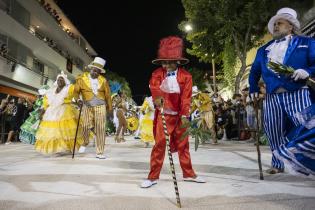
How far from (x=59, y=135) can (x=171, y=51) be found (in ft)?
15.8

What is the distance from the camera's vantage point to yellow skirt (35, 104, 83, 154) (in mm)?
9094

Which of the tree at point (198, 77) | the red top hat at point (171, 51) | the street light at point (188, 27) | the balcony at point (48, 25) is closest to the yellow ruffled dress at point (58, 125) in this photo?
the red top hat at point (171, 51)

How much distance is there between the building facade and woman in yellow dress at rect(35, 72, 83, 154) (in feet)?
52.1

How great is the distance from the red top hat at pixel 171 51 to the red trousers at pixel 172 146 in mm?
766

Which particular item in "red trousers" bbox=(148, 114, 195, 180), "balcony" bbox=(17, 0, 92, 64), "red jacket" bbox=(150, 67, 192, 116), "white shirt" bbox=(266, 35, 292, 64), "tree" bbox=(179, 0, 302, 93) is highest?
"balcony" bbox=(17, 0, 92, 64)

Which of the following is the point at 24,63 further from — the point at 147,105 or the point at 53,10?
the point at 147,105

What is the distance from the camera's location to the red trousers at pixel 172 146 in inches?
200

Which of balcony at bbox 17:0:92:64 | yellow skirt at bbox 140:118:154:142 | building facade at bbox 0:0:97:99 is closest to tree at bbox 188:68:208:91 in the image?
Answer: balcony at bbox 17:0:92:64

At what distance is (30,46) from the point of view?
2991 cm

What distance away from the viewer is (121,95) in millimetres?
16344

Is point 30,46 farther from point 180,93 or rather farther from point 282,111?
point 282,111

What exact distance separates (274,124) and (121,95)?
→ 11906 mm

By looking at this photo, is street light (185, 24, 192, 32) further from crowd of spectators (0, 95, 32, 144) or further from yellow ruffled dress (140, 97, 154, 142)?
yellow ruffled dress (140, 97, 154, 142)

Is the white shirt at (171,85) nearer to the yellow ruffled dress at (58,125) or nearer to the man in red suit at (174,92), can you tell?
the man in red suit at (174,92)
